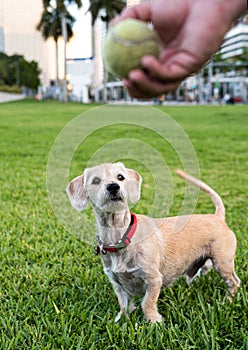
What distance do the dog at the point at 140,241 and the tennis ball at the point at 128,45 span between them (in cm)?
93

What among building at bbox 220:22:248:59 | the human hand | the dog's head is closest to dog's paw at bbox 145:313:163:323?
the dog's head

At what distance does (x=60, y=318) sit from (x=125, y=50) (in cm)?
166

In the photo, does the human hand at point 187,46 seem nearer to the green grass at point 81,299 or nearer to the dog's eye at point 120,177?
A: the dog's eye at point 120,177

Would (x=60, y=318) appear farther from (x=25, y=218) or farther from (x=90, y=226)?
(x=25, y=218)

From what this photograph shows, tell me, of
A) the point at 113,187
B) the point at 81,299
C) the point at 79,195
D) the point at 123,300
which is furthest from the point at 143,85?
the point at 81,299

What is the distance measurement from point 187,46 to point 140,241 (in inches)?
55.7

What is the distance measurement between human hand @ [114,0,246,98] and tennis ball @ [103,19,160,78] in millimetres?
37

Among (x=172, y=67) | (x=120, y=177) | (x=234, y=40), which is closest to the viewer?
(x=172, y=67)

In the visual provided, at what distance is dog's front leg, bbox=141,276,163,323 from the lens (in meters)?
2.43

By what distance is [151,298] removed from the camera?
7.99 feet

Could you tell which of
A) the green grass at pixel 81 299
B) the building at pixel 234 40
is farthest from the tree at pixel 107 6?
the green grass at pixel 81 299

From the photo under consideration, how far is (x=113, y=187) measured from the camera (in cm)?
214

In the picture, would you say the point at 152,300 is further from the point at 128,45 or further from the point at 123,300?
the point at 128,45

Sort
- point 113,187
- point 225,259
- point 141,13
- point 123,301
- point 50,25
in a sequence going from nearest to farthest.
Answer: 1. point 141,13
2. point 113,187
3. point 123,301
4. point 225,259
5. point 50,25
